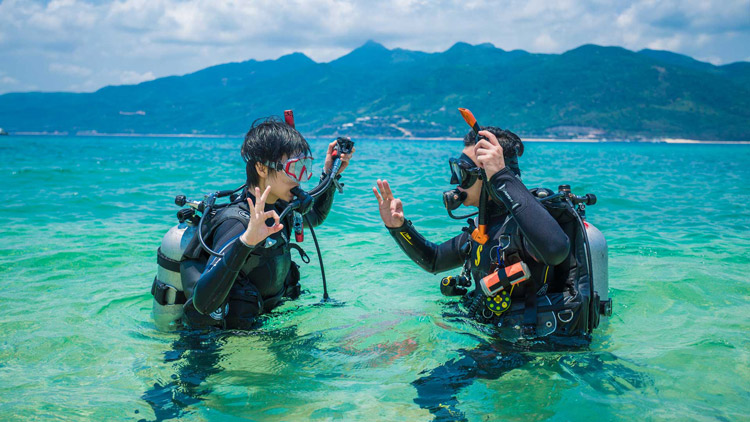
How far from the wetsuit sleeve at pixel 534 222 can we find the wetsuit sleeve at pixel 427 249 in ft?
3.15

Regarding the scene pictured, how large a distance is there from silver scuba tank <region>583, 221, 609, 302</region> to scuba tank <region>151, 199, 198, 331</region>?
2.63 metres

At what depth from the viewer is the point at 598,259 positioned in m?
3.39

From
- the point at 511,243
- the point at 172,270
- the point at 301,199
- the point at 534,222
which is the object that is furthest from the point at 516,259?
the point at 172,270

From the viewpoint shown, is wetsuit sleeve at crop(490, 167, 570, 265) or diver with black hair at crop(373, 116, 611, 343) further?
diver with black hair at crop(373, 116, 611, 343)

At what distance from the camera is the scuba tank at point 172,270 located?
3.47 metres

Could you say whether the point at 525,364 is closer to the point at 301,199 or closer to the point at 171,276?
the point at 301,199

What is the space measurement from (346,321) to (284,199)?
4.56 ft

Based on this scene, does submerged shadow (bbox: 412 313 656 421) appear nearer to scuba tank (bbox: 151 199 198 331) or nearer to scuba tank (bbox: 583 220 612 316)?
scuba tank (bbox: 583 220 612 316)

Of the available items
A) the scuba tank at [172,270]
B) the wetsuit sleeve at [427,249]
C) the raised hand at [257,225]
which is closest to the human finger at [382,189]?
the wetsuit sleeve at [427,249]

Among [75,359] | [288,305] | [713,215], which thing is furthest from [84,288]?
[713,215]

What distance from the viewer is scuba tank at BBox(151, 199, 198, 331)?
3.47m

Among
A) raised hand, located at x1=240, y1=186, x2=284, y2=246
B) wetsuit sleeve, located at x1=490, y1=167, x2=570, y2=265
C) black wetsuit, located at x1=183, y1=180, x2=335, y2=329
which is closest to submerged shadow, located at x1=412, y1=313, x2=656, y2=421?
wetsuit sleeve, located at x1=490, y1=167, x2=570, y2=265

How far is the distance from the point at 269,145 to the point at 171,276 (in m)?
1.17

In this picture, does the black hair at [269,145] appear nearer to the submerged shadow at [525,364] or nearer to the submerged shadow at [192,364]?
the submerged shadow at [192,364]
